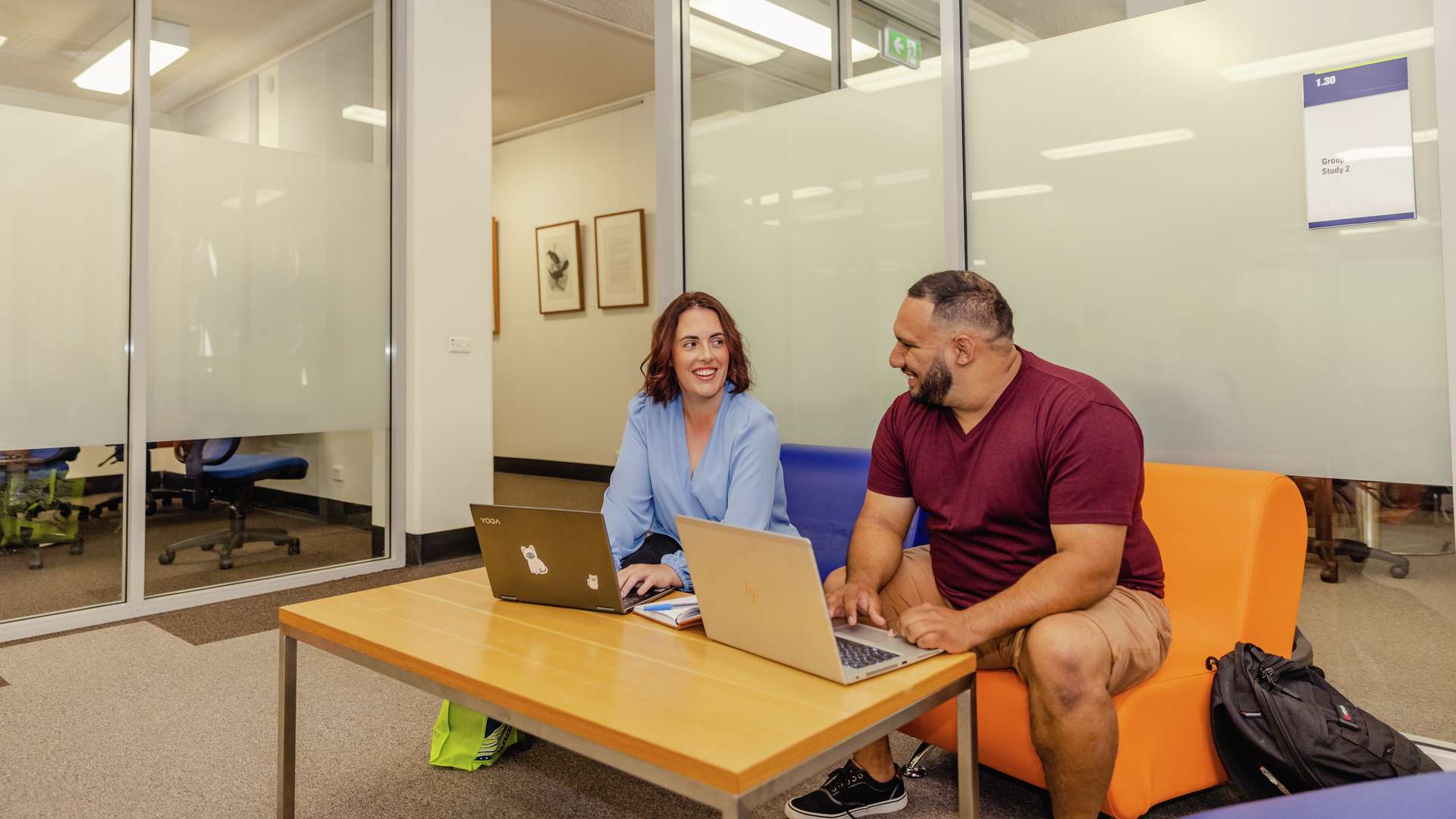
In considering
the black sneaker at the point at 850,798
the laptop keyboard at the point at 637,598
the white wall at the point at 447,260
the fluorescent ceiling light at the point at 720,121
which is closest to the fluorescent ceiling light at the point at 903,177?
the fluorescent ceiling light at the point at 720,121

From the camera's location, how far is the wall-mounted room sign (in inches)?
79.4

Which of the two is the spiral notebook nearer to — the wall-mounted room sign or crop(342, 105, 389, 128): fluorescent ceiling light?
the wall-mounted room sign

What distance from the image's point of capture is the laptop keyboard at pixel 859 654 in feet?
4.14

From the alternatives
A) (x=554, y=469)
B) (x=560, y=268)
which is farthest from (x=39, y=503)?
(x=560, y=268)

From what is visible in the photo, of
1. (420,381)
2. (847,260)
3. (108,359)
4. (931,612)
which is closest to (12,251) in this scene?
(108,359)

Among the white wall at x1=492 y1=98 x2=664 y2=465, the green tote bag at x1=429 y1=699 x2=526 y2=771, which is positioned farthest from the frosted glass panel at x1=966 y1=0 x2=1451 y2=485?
the white wall at x1=492 y1=98 x2=664 y2=465

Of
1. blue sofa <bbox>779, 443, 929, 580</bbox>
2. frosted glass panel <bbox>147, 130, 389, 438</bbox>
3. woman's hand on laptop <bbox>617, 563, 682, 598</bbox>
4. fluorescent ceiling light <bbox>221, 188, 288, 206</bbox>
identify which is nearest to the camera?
woman's hand on laptop <bbox>617, 563, 682, 598</bbox>

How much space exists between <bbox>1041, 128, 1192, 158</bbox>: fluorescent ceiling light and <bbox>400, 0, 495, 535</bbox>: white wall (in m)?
2.81

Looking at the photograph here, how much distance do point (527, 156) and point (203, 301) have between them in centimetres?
445

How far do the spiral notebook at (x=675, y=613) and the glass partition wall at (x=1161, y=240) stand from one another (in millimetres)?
1372

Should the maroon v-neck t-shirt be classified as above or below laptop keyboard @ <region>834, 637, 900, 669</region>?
above

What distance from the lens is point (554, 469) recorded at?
7547 millimetres

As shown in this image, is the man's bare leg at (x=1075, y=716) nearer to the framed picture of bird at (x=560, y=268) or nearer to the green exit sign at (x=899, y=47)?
the green exit sign at (x=899, y=47)

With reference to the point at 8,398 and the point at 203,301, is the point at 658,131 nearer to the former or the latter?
the point at 203,301
